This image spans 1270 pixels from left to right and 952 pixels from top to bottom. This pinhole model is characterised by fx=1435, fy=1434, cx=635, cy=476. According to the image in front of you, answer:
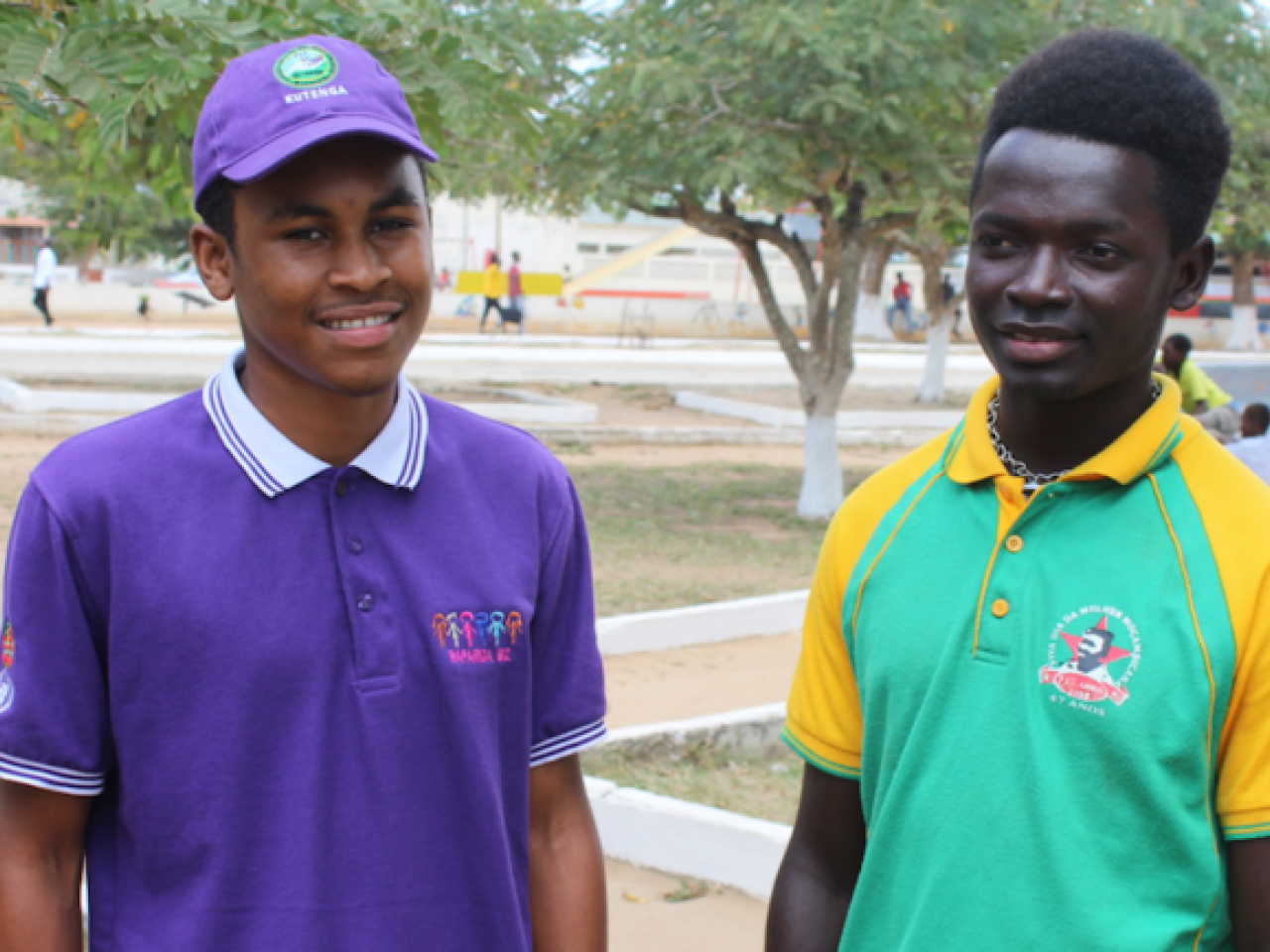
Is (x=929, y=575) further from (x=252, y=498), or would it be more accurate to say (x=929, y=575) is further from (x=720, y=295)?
(x=720, y=295)

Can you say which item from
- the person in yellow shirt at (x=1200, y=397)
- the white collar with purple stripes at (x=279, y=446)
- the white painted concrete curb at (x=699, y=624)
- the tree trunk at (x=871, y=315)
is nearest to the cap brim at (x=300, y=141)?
the white collar with purple stripes at (x=279, y=446)

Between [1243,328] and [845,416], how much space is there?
82.7 ft

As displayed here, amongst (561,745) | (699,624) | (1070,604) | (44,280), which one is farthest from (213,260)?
(44,280)

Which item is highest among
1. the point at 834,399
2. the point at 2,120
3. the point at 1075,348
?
the point at 2,120

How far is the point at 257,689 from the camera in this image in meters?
1.75

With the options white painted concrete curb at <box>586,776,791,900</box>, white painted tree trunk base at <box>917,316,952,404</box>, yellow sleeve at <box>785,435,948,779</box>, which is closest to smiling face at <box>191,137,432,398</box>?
yellow sleeve at <box>785,435,948,779</box>

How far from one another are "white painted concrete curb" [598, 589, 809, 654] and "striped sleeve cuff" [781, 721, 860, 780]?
551 cm

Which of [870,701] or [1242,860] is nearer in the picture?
[1242,860]

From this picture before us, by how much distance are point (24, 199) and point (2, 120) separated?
50.1 metres

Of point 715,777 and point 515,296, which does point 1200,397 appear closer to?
point 715,777

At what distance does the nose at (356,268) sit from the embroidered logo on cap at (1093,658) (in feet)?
3.13

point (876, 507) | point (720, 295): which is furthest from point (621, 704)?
point (720, 295)

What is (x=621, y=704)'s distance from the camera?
694 centimetres

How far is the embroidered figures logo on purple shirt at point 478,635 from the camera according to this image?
6.00 ft
